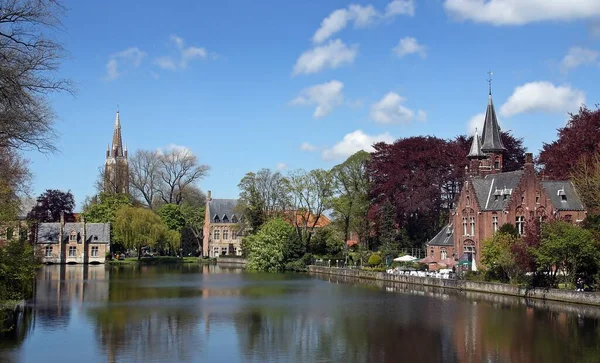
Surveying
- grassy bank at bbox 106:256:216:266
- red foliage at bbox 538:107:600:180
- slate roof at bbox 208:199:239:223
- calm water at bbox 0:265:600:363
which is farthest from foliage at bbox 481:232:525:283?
slate roof at bbox 208:199:239:223

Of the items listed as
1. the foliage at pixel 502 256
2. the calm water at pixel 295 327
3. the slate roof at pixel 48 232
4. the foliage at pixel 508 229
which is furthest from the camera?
the slate roof at pixel 48 232

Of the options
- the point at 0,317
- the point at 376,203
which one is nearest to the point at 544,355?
the point at 0,317

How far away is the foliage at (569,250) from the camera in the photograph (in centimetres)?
3061

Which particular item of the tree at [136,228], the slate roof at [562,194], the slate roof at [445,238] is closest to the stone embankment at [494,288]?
the slate roof at [445,238]

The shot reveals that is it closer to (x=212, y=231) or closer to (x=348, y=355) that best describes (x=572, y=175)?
(x=348, y=355)

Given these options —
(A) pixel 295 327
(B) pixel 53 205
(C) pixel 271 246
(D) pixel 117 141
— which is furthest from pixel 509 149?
(D) pixel 117 141

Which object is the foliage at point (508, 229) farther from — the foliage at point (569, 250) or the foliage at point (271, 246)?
the foliage at point (271, 246)

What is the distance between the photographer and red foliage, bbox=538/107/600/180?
44.0 meters

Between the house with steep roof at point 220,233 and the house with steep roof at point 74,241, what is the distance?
16766mm

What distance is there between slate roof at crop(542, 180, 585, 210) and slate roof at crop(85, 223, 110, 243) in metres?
47.6

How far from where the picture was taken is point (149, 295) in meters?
35.6

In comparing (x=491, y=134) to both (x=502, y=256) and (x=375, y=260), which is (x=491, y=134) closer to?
(x=375, y=260)

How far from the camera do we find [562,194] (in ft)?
138

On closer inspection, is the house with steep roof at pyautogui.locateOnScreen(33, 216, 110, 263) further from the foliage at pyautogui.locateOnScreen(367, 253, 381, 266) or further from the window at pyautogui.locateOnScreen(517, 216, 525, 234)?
the window at pyautogui.locateOnScreen(517, 216, 525, 234)
